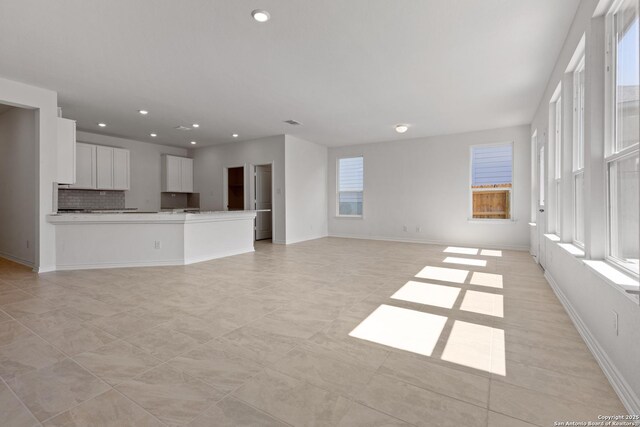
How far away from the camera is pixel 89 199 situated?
735 cm

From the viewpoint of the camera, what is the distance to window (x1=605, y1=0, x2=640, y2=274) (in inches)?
69.3

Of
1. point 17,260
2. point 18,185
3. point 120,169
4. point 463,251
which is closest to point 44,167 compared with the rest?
point 18,185

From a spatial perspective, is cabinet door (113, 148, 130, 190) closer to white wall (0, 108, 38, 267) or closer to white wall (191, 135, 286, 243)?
white wall (191, 135, 286, 243)

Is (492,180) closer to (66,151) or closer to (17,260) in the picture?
(66,151)

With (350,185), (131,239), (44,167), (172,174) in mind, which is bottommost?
(131,239)

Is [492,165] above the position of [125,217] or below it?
above

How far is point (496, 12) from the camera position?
9.00ft

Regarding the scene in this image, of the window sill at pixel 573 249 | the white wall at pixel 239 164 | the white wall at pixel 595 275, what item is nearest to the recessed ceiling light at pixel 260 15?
the white wall at pixel 595 275

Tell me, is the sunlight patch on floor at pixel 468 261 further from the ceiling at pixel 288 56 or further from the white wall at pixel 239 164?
the white wall at pixel 239 164

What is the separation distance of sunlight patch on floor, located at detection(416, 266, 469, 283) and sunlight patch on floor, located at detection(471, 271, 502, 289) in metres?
0.13

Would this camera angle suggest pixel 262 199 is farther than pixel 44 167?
Yes

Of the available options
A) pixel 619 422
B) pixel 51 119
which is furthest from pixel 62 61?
pixel 619 422

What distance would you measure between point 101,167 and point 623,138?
29.0 feet

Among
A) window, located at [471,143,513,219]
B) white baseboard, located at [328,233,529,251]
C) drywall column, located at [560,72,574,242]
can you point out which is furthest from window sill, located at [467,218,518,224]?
drywall column, located at [560,72,574,242]
